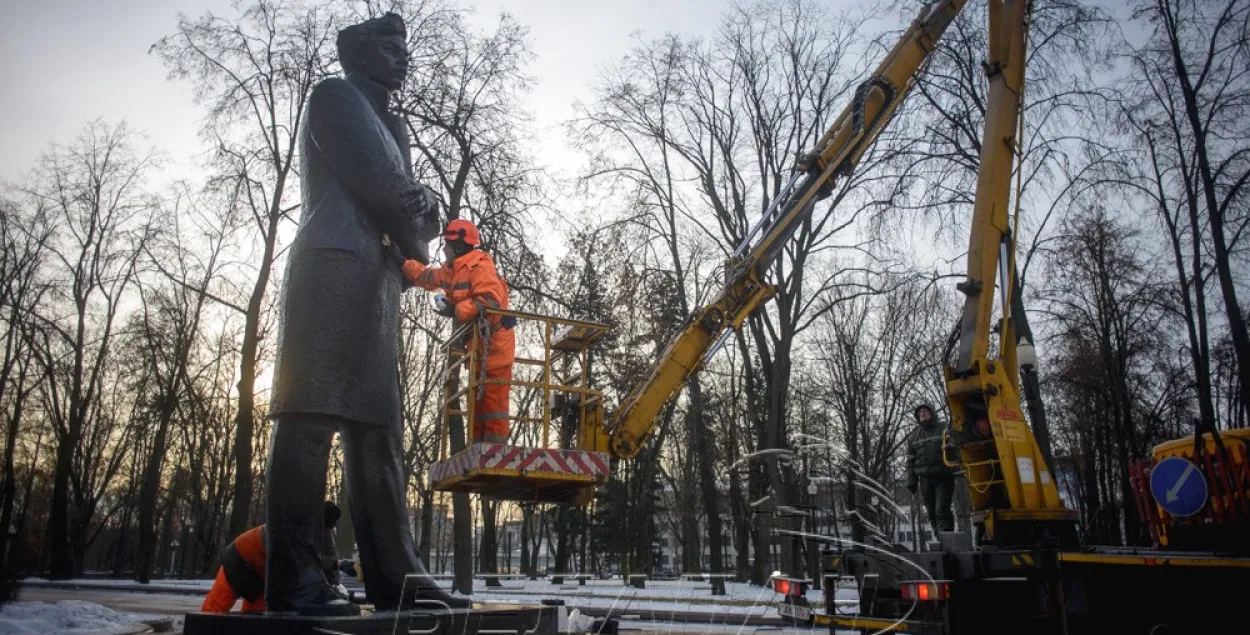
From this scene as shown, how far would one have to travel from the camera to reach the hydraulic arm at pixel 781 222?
37.7 ft

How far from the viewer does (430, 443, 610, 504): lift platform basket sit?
287 inches

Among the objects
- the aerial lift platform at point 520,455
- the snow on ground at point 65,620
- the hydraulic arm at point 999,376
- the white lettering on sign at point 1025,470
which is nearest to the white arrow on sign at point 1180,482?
the hydraulic arm at point 999,376

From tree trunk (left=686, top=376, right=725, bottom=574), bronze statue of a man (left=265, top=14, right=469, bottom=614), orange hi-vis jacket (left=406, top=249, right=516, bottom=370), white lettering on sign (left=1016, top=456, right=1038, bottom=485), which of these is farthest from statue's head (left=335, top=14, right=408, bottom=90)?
tree trunk (left=686, top=376, right=725, bottom=574)

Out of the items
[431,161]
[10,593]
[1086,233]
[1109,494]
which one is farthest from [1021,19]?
[1109,494]

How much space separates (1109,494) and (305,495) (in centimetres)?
3737

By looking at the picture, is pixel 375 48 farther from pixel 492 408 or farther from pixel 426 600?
pixel 492 408

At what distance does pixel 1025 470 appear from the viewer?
868 centimetres

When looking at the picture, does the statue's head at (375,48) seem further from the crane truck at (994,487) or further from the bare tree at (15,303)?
the bare tree at (15,303)

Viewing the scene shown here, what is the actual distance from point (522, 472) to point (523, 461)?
9 centimetres

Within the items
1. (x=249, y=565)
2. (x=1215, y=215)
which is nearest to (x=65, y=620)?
(x=249, y=565)

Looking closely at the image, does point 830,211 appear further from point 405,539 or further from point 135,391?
point 135,391

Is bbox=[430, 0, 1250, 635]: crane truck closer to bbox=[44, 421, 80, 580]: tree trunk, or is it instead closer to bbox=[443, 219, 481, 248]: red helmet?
bbox=[443, 219, 481, 248]: red helmet

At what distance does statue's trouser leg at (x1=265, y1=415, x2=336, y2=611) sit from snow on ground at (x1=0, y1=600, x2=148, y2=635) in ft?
17.6

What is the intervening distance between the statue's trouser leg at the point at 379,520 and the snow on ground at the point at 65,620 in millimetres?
5305
